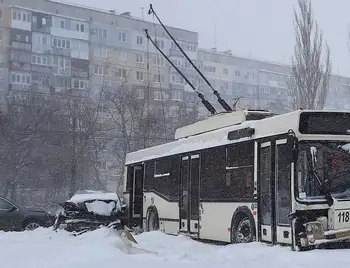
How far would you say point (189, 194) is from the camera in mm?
14133

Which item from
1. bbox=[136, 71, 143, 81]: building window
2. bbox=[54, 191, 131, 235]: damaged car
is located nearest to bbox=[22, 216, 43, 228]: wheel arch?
bbox=[54, 191, 131, 235]: damaged car

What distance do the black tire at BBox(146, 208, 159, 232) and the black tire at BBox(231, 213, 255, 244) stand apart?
5136mm

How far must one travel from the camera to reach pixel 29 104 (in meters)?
40.6

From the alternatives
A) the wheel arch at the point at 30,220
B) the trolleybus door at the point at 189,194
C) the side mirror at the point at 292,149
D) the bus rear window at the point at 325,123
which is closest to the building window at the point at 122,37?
the wheel arch at the point at 30,220

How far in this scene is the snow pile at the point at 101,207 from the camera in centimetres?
1636

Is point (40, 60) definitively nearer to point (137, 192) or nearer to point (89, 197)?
point (137, 192)

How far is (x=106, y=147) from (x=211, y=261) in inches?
1375

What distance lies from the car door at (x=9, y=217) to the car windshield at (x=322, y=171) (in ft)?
41.2

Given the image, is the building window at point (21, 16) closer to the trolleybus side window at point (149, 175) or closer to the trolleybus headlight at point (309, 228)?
the trolleybus side window at point (149, 175)

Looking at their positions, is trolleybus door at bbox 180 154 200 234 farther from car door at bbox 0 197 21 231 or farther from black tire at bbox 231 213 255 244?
car door at bbox 0 197 21 231

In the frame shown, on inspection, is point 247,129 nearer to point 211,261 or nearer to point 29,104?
point 211,261

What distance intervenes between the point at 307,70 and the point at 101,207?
20.1m

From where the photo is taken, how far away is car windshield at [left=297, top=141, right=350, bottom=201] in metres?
9.55

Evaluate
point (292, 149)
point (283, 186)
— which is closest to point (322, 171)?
point (292, 149)
